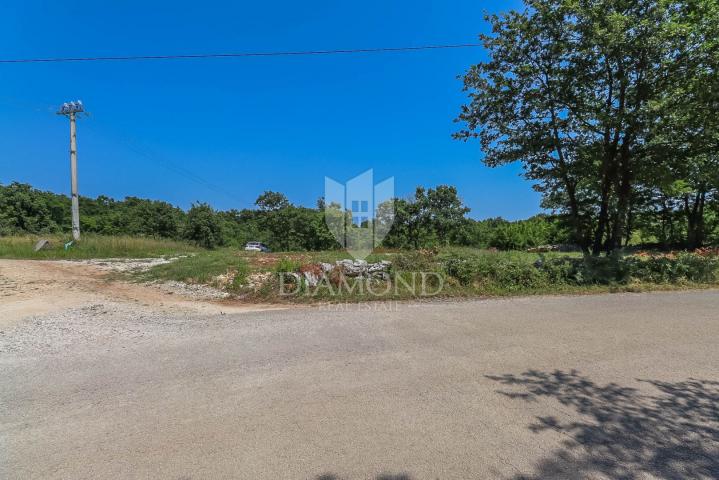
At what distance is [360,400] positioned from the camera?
279cm

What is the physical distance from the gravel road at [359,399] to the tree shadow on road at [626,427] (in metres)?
0.01

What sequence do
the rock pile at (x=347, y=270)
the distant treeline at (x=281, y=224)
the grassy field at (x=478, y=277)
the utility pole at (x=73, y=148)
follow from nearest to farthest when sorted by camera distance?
the grassy field at (x=478, y=277), the rock pile at (x=347, y=270), the utility pole at (x=73, y=148), the distant treeline at (x=281, y=224)

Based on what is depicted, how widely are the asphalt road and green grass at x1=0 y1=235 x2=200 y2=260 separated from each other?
13.1 meters

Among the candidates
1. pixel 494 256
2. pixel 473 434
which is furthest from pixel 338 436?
pixel 494 256

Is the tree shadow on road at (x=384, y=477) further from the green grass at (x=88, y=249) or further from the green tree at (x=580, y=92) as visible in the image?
the green grass at (x=88, y=249)

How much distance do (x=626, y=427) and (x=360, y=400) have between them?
6.56ft

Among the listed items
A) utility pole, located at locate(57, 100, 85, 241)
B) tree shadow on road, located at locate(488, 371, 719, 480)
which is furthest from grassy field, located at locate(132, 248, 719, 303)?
utility pole, located at locate(57, 100, 85, 241)

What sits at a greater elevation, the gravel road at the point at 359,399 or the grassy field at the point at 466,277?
the grassy field at the point at 466,277

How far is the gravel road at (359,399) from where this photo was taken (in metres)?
2.05

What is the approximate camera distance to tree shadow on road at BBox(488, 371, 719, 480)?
6.54 feet

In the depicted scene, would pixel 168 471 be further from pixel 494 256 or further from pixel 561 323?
pixel 494 256

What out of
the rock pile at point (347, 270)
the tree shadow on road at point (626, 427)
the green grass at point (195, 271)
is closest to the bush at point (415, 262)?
the rock pile at point (347, 270)

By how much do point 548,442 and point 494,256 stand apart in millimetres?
6599

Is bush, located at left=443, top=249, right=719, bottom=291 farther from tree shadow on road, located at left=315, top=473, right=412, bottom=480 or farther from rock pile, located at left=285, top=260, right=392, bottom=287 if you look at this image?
tree shadow on road, located at left=315, top=473, right=412, bottom=480
